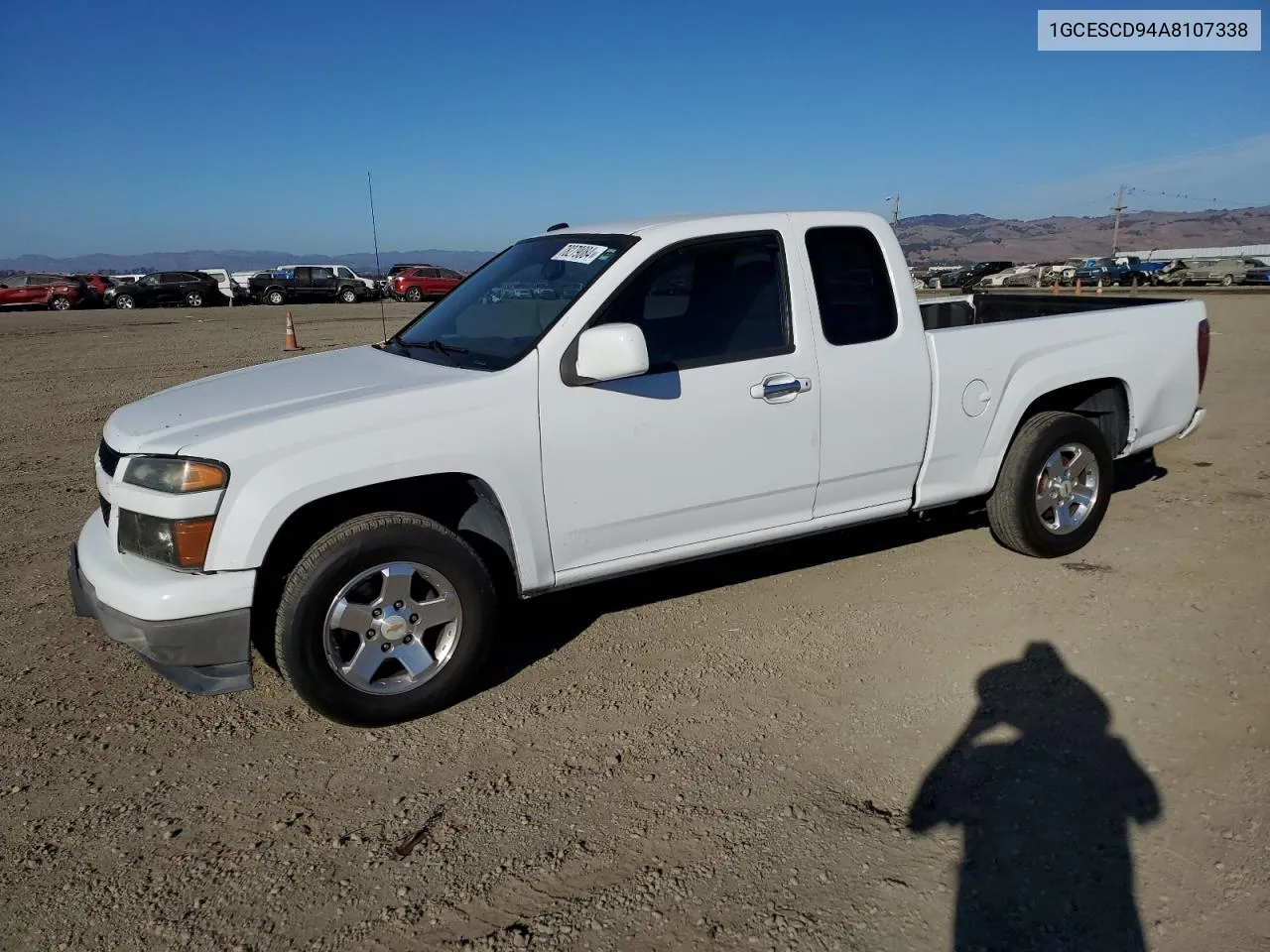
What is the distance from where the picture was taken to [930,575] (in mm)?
4996

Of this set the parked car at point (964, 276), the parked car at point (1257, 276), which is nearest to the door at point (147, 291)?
the parked car at point (964, 276)

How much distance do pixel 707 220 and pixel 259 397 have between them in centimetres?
205

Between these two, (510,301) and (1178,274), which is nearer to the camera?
(510,301)

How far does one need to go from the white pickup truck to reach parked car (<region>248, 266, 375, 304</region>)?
3694 cm

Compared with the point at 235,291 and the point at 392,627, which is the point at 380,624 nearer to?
the point at 392,627

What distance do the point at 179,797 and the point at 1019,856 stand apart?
8.92 feet

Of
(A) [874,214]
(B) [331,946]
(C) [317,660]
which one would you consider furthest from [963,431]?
(B) [331,946]

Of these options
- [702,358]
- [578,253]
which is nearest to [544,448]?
[702,358]

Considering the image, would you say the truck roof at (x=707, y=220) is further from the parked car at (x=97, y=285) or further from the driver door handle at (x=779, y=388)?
the parked car at (x=97, y=285)

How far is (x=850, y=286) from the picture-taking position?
4.40 m

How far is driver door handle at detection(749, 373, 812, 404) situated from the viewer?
3.98m

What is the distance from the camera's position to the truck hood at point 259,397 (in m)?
3.38

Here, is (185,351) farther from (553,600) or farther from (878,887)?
(878,887)

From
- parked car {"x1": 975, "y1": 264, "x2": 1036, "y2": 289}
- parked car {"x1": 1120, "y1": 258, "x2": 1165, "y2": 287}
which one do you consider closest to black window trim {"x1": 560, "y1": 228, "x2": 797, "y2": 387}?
parked car {"x1": 1120, "y1": 258, "x2": 1165, "y2": 287}
